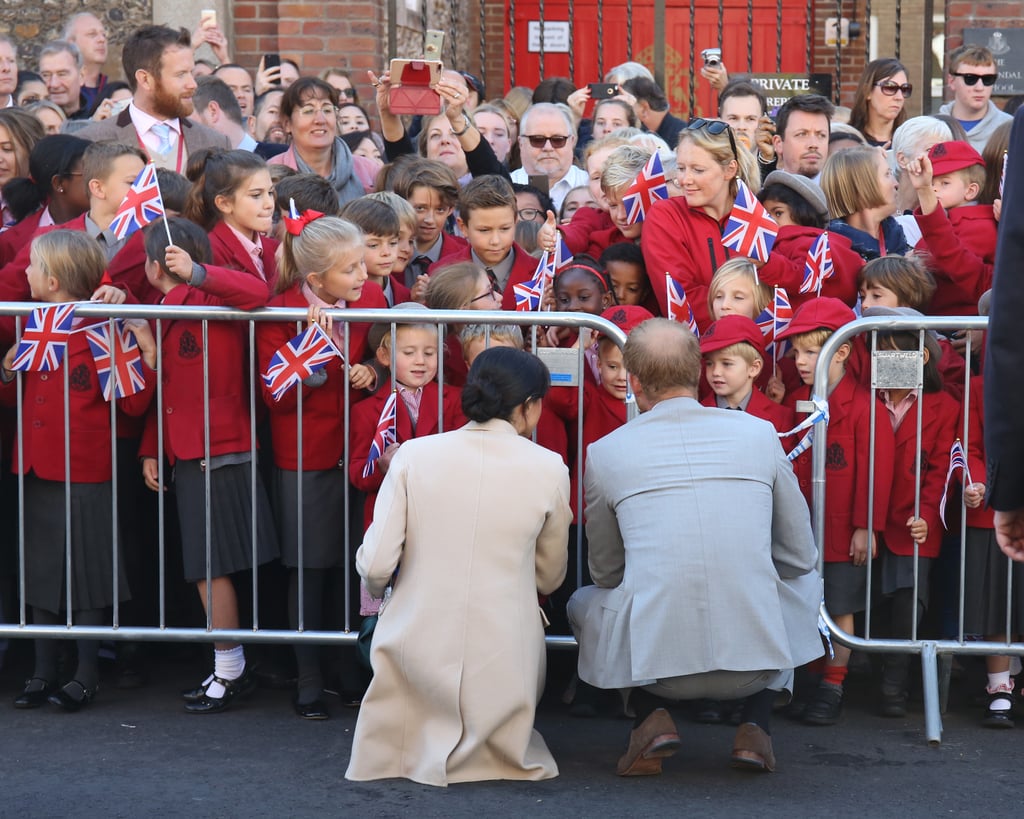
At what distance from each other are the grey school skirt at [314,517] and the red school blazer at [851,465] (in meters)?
1.54

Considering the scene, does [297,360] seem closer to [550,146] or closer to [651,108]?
[550,146]

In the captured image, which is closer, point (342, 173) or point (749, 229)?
point (749, 229)

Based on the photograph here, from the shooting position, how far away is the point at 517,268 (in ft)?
19.6

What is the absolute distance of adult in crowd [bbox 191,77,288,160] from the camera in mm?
7719

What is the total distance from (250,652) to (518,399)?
1.84m

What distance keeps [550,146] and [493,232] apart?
183cm

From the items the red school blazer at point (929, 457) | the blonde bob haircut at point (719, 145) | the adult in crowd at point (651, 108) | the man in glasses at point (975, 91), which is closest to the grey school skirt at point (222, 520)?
the blonde bob haircut at point (719, 145)

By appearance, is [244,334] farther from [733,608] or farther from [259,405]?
[733,608]

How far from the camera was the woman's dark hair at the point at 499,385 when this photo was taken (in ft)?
14.6

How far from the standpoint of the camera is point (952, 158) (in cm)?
588

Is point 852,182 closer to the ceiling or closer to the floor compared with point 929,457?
closer to the ceiling

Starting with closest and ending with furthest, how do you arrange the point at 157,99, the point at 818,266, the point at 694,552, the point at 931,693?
the point at 694,552, the point at 931,693, the point at 818,266, the point at 157,99

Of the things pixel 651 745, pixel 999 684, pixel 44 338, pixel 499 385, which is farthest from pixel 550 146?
pixel 651 745

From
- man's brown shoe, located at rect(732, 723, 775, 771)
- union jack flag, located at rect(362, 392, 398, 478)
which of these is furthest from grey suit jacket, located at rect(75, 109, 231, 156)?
man's brown shoe, located at rect(732, 723, 775, 771)
